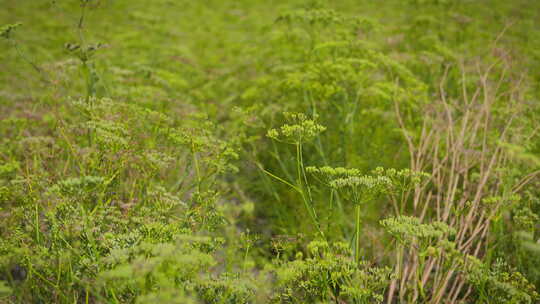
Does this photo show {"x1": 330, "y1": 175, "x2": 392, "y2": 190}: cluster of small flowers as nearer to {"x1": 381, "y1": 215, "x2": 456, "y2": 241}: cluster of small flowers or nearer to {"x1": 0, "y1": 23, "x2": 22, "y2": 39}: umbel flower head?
{"x1": 381, "y1": 215, "x2": 456, "y2": 241}: cluster of small flowers

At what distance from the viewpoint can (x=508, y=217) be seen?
9.91 feet

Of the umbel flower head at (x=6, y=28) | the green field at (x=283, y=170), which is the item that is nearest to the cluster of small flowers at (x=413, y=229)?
the green field at (x=283, y=170)

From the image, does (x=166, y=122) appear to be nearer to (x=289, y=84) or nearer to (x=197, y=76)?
(x=289, y=84)

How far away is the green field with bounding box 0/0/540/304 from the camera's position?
1867 mm

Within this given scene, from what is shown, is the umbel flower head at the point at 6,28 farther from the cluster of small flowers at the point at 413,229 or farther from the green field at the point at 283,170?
the cluster of small flowers at the point at 413,229

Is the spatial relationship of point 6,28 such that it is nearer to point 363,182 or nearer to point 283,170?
point 283,170

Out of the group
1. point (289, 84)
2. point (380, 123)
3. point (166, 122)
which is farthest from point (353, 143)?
point (166, 122)

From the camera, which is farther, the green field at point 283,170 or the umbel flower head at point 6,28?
the umbel flower head at point 6,28

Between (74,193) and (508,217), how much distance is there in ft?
10.7

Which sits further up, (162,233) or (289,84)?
(289,84)

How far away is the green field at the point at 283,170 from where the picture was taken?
1867 millimetres

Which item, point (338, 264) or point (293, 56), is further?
point (293, 56)

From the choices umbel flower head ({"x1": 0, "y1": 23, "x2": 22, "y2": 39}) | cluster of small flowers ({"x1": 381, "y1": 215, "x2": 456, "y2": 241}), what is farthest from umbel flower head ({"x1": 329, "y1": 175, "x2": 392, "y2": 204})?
umbel flower head ({"x1": 0, "y1": 23, "x2": 22, "y2": 39})

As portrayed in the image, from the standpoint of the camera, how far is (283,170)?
396cm
